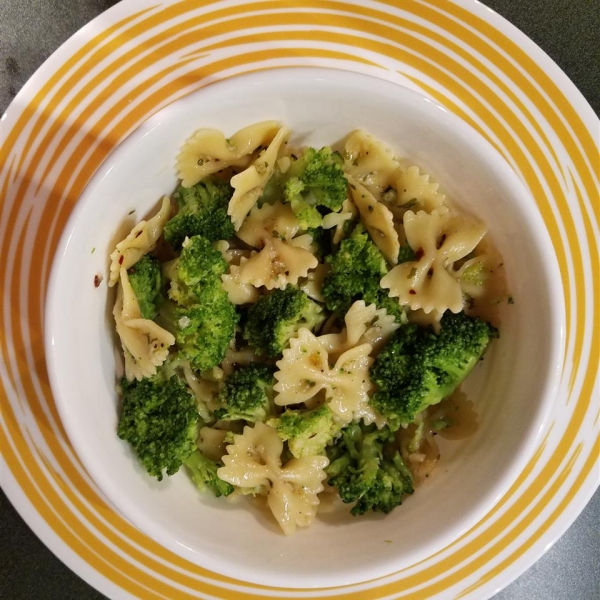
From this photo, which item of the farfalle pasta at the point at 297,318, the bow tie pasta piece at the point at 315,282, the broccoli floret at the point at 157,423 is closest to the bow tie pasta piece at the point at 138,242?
the farfalle pasta at the point at 297,318

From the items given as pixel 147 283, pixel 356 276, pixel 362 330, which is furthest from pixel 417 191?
pixel 147 283

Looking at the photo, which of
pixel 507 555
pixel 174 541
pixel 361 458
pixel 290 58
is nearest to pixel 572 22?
pixel 290 58

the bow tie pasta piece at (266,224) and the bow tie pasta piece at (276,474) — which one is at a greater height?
the bow tie pasta piece at (266,224)

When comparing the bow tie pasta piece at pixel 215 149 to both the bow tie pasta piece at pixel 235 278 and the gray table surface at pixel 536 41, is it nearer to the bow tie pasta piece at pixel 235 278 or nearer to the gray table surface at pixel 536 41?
the bow tie pasta piece at pixel 235 278

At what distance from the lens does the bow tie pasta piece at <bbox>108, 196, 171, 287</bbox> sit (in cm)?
136

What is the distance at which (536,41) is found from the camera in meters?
1.93

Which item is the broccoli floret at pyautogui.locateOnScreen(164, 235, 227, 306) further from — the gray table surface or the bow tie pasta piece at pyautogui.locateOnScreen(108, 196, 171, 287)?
the gray table surface

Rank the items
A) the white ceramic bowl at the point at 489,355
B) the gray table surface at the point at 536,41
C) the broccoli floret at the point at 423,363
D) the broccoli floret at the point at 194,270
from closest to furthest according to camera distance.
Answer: the white ceramic bowl at the point at 489,355 → the broccoli floret at the point at 194,270 → the broccoli floret at the point at 423,363 → the gray table surface at the point at 536,41

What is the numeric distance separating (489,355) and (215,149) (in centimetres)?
89

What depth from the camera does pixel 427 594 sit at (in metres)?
1.67

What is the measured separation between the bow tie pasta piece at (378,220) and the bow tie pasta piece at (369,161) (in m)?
0.03

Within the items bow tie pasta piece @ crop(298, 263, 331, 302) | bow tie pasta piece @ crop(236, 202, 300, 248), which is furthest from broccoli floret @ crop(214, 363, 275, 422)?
bow tie pasta piece @ crop(236, 202, 300, 248)

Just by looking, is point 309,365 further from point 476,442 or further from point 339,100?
point 339,100

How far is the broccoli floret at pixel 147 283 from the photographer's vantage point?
56.2 inches
